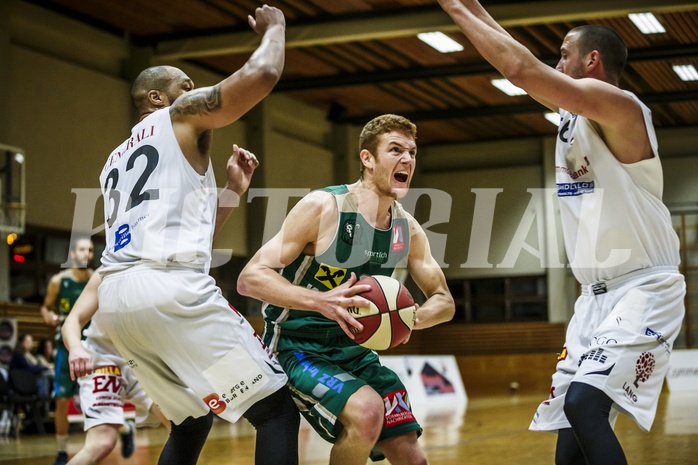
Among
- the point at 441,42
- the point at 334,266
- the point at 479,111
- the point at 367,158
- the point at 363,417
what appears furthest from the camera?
the point at 479,111

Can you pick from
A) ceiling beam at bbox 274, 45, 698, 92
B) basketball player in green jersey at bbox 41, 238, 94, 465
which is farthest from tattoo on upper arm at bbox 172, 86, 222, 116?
ceiling beam at bbox 274, 45, 698, 92

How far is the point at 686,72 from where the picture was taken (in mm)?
20281

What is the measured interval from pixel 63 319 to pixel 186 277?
586cm

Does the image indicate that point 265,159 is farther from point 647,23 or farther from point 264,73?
point 264,73

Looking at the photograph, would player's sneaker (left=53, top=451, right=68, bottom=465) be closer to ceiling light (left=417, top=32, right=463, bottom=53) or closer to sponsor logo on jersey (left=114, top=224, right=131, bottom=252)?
sponsor logo on jersey (left=114, top=224, right=131, bottom=252)

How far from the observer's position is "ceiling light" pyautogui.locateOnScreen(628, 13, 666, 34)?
1645 centimetres

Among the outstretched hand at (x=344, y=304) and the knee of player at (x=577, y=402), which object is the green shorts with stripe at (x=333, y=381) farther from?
the knee of player at (x=577, y=402)

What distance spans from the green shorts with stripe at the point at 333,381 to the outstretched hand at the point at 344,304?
0.27 meters

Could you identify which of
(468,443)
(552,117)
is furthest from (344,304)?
(552,117)

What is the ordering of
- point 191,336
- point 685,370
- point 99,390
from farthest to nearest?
point 685,370, point 99,390, point 191,336

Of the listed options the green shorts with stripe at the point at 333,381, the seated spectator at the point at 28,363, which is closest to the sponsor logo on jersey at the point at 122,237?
the green shorts with stripe at the point at 333,381

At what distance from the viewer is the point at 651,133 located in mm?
3967

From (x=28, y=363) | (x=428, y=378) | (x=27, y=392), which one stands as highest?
(x=28, y=363)

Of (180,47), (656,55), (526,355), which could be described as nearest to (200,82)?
(180,47)
